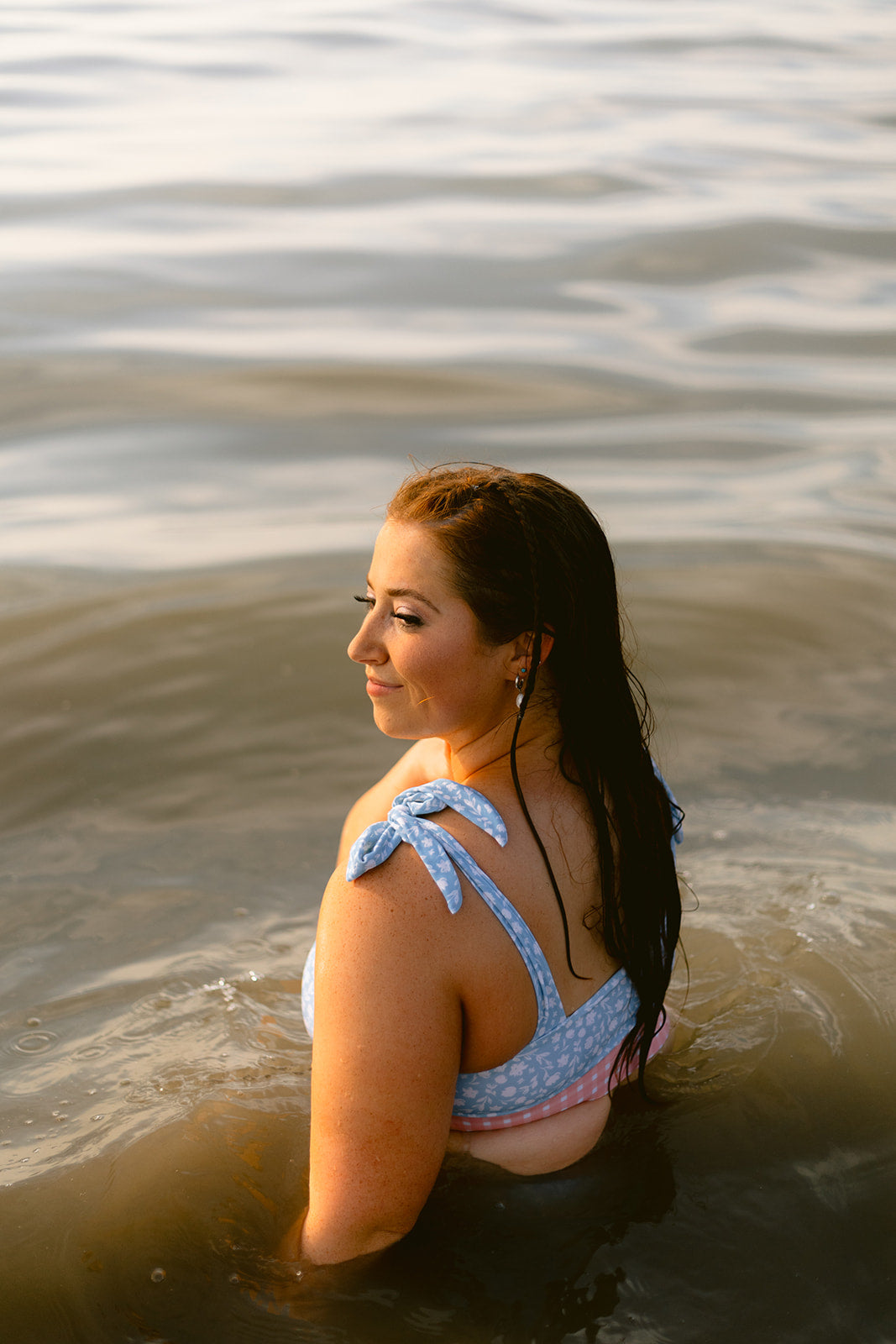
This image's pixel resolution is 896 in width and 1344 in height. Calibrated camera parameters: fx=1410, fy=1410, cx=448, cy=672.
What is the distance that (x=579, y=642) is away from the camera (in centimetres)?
205

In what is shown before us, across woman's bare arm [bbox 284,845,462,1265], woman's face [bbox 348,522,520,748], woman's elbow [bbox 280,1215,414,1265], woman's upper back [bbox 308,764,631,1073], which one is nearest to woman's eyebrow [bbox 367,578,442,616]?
woman's face [bbox 348,522,520,748]

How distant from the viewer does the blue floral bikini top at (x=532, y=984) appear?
189 centimetres

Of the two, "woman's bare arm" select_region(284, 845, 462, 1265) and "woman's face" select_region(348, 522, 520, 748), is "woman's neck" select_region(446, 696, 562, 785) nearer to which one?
"woman's face" select_region(348, 522, 520, 748)

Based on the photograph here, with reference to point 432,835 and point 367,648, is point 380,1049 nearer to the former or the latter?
point 432,835

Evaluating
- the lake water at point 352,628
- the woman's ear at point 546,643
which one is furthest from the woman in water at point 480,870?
the lake water at point 352,628

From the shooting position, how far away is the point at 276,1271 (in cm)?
218

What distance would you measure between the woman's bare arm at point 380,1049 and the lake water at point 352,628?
7.8 inches

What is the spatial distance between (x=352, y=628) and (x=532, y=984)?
282 cm

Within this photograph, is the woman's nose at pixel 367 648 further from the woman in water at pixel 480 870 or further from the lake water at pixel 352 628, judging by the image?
the lake water at pixel 352 628

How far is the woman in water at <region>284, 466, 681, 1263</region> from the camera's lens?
1.89 m

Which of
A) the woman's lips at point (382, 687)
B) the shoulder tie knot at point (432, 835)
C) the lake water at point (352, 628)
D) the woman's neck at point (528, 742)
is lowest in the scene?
the lake water at point (352, 628)

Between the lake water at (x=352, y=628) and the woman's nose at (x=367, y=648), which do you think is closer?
the woman's nose at (x=367, y=648)

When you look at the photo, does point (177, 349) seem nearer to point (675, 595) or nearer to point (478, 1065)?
point (675, 595)

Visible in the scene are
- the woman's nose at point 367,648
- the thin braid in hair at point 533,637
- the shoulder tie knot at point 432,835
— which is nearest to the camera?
the shoulder tie knot at point 432,835
